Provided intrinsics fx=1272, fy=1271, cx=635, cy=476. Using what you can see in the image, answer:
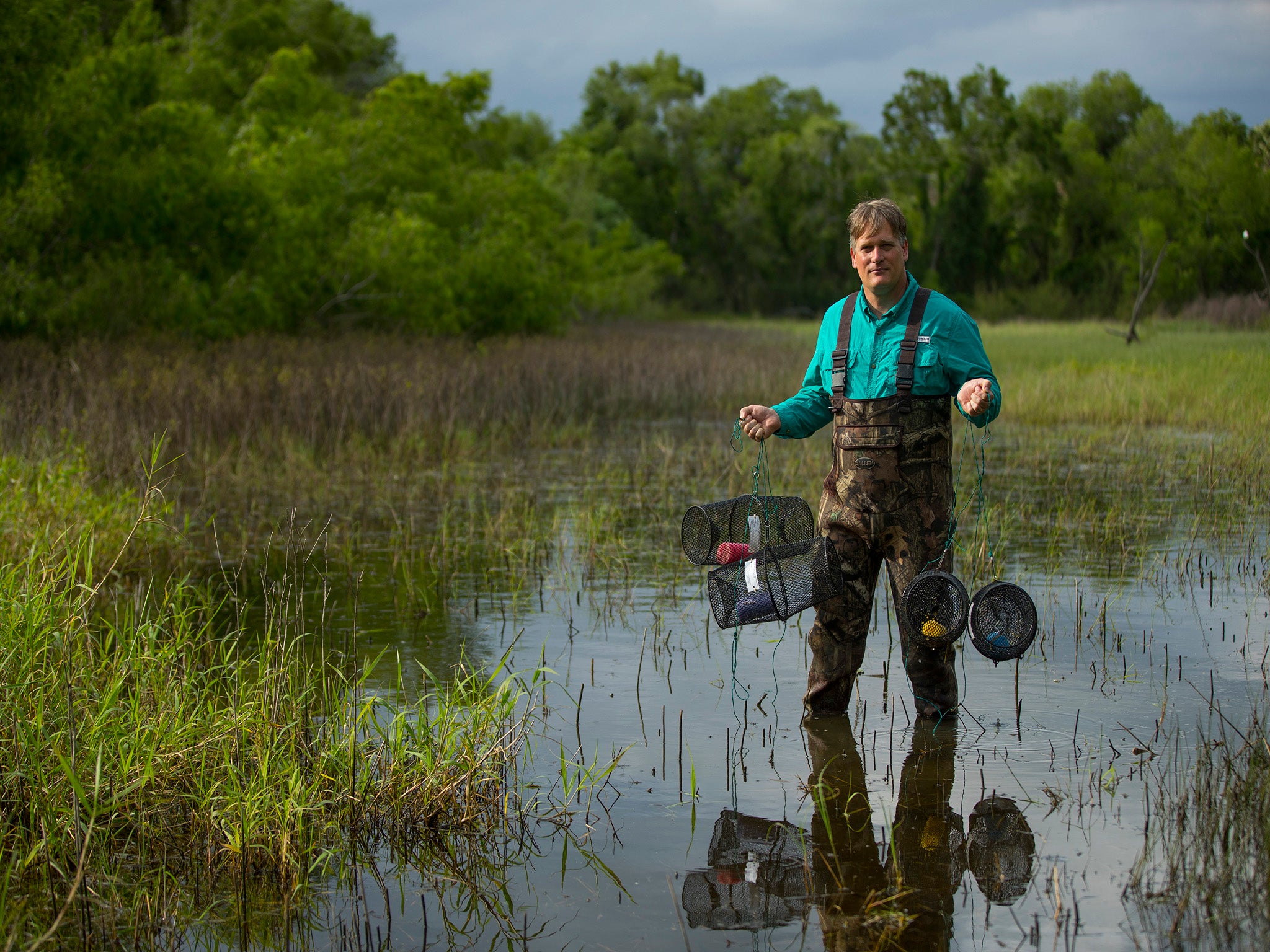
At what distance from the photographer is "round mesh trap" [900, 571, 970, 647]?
4539mm

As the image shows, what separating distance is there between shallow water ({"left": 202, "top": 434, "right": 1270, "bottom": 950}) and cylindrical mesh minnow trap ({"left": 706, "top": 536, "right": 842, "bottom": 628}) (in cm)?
55

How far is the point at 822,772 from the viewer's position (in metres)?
4.53

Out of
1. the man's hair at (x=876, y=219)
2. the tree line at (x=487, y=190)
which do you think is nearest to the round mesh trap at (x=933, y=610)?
the man's hair at (x=876, y=219)

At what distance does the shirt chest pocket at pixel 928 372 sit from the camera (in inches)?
184

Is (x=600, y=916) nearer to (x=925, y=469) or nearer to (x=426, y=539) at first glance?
(x=925, y=469)

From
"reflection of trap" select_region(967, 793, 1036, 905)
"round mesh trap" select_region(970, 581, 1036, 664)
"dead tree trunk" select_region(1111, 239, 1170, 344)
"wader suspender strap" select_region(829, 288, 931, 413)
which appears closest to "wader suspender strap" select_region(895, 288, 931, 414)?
"wader suspender strap" select_region(829, 288, 931, 413)

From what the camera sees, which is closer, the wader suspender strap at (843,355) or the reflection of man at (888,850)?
the reflection of man at (888,850)

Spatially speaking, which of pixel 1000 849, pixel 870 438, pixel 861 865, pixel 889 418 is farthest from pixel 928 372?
pixel 861 865

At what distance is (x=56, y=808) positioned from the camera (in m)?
3.78

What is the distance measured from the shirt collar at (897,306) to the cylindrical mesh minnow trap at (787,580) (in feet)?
2.81

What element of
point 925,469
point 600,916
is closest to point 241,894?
point 600,916

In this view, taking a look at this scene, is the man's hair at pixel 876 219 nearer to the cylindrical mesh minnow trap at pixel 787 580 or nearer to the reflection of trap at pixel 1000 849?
the cylindrical mesh minnow trap at pixel 787 580

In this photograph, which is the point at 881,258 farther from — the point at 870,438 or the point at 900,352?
the point at 870,438

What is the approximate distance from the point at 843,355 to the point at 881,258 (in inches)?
15.1
